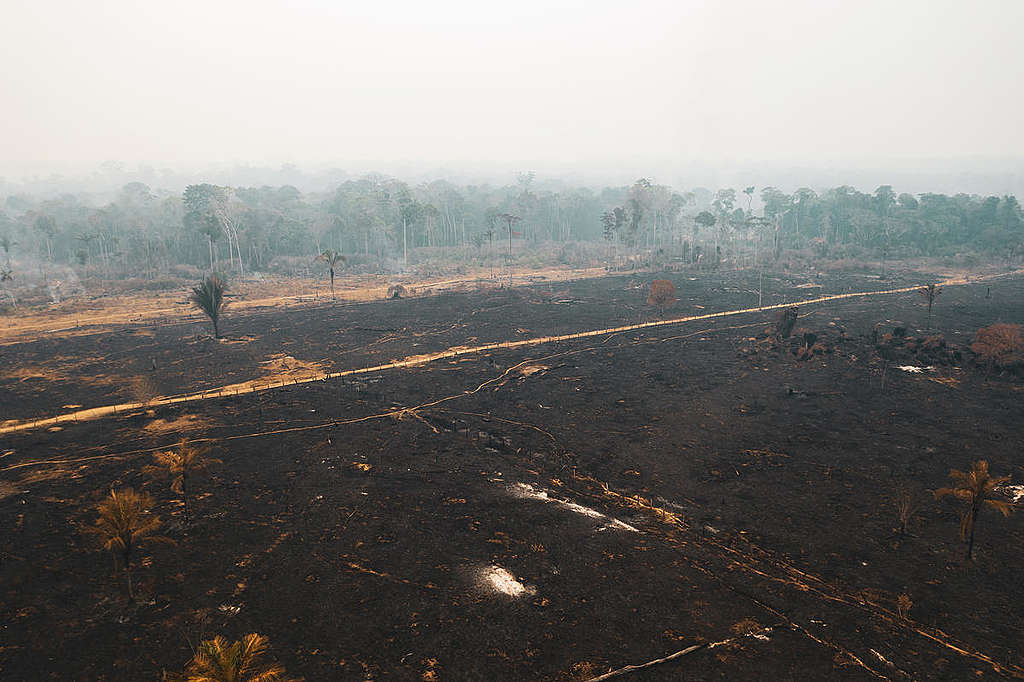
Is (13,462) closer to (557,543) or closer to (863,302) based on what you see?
(557,543)

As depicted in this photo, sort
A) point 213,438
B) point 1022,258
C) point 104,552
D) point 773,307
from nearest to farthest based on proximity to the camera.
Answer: point 104,552 < point 213,438 < point 773,307 < point 1022,258

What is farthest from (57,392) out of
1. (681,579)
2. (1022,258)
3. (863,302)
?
(1022,258)

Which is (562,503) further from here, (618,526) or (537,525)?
(618,526)

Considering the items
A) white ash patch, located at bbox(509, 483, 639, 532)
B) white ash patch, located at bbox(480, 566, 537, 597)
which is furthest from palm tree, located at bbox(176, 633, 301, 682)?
white ash patch, located at bbox(509, 483, 639, 532)

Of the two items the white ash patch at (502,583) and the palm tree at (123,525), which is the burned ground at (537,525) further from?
the palm tree at (123,525)

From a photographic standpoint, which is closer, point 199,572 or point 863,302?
point 199,572

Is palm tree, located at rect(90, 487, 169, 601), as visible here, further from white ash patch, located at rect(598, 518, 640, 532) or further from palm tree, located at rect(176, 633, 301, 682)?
white ash patch, located at rect(598, 518, 640, 532)

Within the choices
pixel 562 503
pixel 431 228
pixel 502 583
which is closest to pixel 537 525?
pixel 562 503
